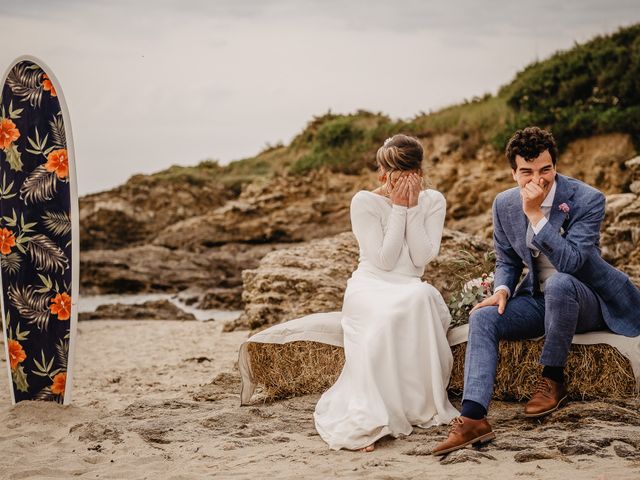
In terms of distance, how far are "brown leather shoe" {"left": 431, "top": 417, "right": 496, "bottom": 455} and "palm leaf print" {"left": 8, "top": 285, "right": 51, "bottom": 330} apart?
3.54 m

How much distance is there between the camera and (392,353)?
15.9 ft

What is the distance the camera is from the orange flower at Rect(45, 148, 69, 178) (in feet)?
20.3

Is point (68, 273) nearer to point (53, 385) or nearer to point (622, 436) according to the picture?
point (53, 385)

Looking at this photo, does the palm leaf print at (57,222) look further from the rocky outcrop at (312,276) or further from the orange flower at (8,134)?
the rocky outcrop at (312,276)

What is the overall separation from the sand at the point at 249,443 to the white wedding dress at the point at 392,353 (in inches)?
5.8

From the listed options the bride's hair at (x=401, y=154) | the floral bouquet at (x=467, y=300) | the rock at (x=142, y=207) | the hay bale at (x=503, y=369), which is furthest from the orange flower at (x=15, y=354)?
the rock at (x=142, y=207)

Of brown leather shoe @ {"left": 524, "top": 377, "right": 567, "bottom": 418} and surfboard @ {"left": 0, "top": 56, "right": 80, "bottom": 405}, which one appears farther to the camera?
surfboard @ {"left": 0, "top": 56, "right": 80, "bottom": 405}

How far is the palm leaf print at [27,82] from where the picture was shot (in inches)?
246

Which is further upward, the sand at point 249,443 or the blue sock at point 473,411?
the blue sock at point 473,411

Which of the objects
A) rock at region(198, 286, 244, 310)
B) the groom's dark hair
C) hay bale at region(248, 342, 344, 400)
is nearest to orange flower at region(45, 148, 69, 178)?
hay bale at region(248, 342, 344, 400)

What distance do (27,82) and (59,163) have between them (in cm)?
74

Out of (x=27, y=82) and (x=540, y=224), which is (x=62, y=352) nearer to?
(x=27, y=82)

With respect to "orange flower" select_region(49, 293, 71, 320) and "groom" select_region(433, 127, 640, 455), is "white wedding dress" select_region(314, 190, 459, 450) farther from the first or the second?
"orange flower" select_region(49, 293, 71, 320)

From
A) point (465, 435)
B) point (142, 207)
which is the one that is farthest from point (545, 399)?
point (142, 207)
